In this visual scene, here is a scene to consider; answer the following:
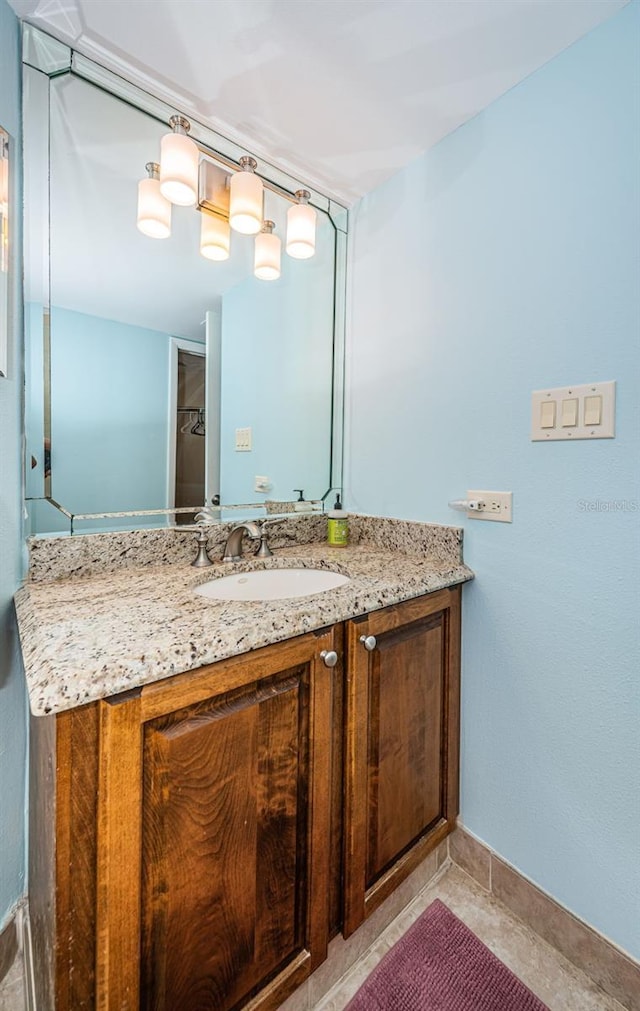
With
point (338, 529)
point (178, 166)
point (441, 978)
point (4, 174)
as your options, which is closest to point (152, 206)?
point (178, 166)

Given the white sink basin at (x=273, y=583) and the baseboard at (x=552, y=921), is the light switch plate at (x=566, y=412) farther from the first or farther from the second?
the baseboard at (x=552, y=921)

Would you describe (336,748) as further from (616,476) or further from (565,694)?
(616,476)

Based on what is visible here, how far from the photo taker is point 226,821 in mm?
707

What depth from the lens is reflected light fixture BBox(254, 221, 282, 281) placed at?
1.44 meters

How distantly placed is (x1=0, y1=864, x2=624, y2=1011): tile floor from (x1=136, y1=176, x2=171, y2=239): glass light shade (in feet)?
6.10

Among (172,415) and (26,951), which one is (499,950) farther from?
(172,415)

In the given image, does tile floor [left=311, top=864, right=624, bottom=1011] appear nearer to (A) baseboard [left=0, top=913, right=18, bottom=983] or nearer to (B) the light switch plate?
(A) baseboard [left=0, top=913, right=18, bottom=983]

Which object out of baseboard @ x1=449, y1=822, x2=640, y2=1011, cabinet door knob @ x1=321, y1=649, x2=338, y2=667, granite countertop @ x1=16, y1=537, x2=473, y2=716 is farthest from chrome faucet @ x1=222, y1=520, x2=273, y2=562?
baseboard @ x1=449, y1=822, x2=640, y2=1011

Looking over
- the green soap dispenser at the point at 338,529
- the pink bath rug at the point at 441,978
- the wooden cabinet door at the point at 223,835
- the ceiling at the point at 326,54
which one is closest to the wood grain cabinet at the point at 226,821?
the wooden cabinet door at the point at 223,835

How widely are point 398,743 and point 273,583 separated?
20.8 inches

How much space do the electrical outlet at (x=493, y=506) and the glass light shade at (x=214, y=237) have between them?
1101 mm

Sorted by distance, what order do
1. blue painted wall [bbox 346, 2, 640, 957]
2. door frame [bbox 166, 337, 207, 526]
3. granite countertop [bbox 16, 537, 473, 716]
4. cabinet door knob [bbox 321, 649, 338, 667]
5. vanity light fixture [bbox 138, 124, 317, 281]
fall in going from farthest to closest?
door frame [bbox 166, 337, 207, 526] < vanity light fixture [bbox 138, 124, 317, 281] < blue painted wall [bbox 346, 2, 640, 957] < cabinet door knob [bbox 321, 649, 338, 667] < granite countertop [bbox 16, 537, 473, 716]

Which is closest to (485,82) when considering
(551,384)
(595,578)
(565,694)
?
(551,384)

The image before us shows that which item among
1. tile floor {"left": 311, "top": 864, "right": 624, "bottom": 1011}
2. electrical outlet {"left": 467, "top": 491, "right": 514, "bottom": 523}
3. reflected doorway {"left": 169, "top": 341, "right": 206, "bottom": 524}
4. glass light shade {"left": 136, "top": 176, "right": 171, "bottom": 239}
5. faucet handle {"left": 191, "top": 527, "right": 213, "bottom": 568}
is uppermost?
glass light shade {"left": 136, "top": 176, "right": 171, "bottom": 239}
